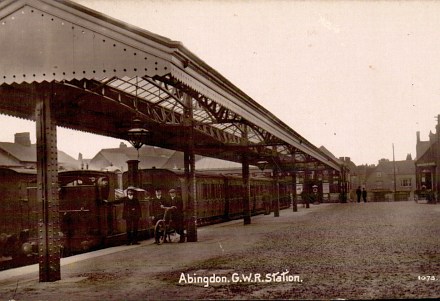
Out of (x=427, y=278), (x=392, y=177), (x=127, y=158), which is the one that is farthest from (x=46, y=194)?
(x=392, y=177)

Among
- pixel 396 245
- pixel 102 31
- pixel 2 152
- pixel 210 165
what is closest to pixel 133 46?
pixel 102 31

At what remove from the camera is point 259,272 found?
28.1 ft

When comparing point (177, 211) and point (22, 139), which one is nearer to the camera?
point (177, 211)

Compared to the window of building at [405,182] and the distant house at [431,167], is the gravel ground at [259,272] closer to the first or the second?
the distant house at [431,167]

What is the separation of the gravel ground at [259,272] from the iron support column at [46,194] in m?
0.36

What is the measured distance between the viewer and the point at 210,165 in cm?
6875

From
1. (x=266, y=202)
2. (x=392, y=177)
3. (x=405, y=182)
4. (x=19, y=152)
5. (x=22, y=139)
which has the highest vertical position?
(x=22, y=139)

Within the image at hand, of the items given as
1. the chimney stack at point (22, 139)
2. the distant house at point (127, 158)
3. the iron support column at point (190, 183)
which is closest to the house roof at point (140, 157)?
the distant house at point (127, 158)

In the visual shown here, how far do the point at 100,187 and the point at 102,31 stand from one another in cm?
797

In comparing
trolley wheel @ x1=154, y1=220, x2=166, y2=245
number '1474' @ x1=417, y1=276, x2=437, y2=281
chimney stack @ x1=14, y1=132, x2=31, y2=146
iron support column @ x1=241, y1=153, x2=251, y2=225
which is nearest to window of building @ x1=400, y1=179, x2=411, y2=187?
chimney stack @ x1=14, y1=132, x2=31, y2=146

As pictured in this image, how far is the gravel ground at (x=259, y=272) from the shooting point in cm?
689

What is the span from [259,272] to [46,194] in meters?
3.79

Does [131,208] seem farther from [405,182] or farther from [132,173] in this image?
[405,182]

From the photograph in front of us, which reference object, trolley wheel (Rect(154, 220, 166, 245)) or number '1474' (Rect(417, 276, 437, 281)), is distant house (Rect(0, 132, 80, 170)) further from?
number '1474' (Rect(417, 276, 437, 281))
